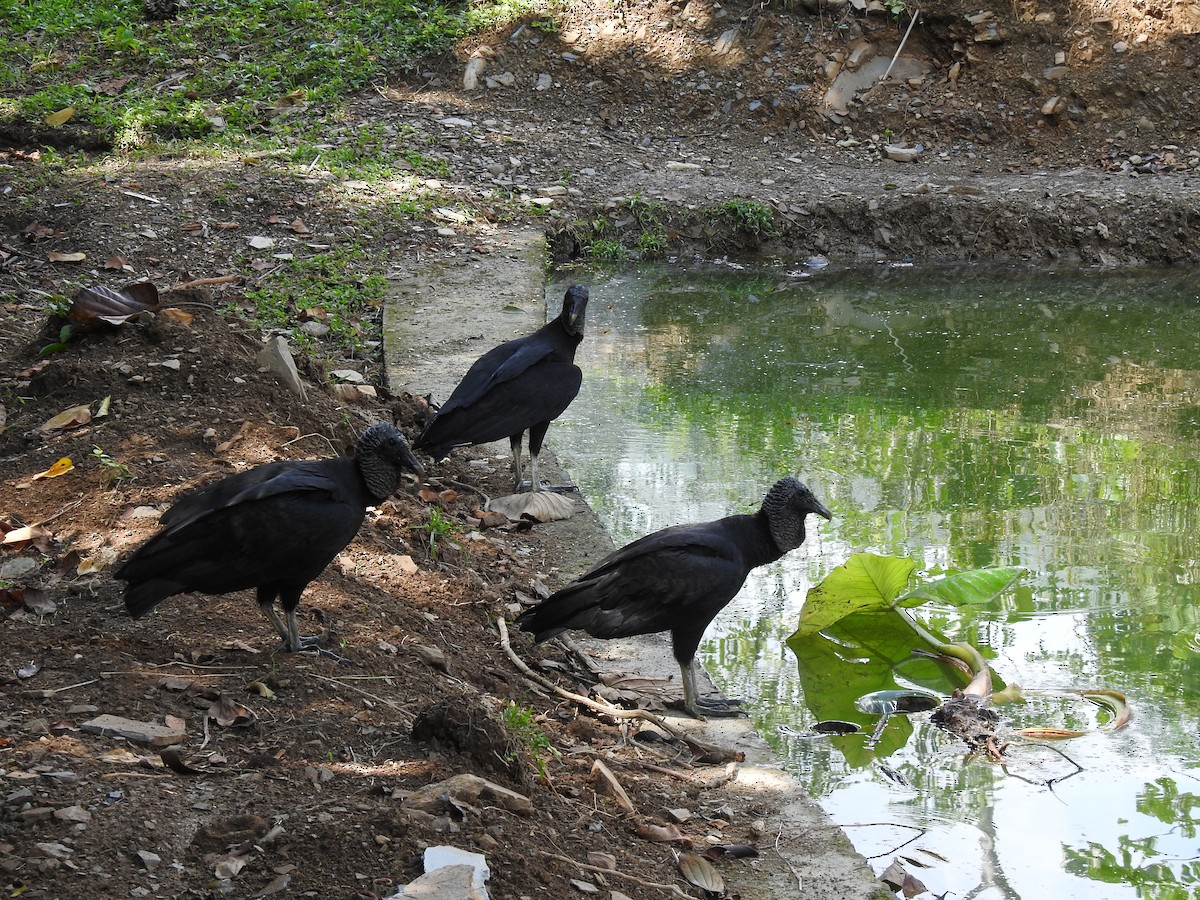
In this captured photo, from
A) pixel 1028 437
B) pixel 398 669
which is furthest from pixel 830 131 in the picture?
pixel 398 669

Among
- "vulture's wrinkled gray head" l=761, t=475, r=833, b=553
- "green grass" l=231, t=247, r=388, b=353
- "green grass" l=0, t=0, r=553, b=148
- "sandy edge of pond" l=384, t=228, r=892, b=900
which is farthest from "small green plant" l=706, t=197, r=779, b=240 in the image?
"vulture's wrinkled gray head" l=761, t=475, r=833, b=553

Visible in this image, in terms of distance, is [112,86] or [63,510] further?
[112,86]

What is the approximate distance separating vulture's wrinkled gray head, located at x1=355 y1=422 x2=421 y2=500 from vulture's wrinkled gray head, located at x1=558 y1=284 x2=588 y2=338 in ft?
6.35

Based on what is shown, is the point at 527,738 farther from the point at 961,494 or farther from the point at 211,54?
the point at 211,54

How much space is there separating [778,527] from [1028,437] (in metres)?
2.97

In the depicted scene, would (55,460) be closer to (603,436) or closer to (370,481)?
(370,481)

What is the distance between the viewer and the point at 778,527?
13.3 ft

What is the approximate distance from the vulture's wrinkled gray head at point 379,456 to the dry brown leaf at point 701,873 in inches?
55.6

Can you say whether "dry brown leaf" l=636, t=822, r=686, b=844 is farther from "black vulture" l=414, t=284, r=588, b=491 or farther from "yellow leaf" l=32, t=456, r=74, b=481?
"yellow leaf" l=32, t=456, r=74, b=481

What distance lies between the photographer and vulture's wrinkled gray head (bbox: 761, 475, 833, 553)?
404 centimetres

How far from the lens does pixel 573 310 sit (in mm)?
5492

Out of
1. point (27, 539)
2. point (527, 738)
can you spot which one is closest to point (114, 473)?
point (27, 539)

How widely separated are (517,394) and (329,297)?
2.84 meters

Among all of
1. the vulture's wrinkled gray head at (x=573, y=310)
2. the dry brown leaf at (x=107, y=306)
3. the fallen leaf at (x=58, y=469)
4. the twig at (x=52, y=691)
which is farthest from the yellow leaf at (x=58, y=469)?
the vulture's wrinkled gray head at (x=573, y=310)
